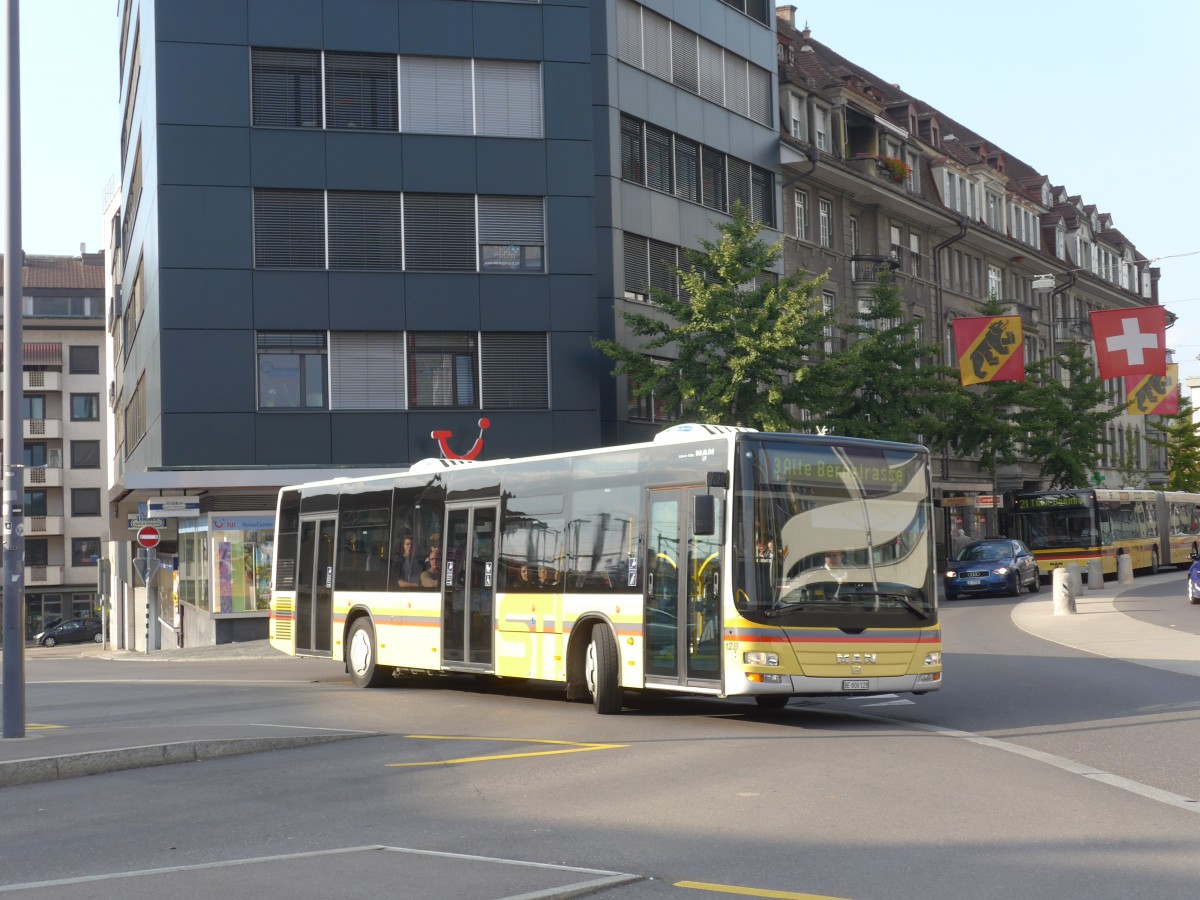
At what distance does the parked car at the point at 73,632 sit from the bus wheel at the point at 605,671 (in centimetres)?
6632

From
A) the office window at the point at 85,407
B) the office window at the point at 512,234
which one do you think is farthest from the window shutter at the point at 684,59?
the office window at the point at 85,407

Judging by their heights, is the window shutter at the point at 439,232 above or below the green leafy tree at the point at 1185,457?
above

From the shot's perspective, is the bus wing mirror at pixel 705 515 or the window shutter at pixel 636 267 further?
the window shutter at pixel 636 267

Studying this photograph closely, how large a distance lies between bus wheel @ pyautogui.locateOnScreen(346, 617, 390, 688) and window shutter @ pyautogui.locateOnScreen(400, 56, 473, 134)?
1833 centimetres

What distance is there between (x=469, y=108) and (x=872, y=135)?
74.4 feet

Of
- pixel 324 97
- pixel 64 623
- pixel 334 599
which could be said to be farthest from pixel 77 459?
pixel 334 599

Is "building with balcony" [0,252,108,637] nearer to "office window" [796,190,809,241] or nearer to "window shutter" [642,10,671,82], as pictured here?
"office window" [796,190,809,241]

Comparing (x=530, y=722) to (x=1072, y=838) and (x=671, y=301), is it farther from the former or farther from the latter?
(x=671, y=301)

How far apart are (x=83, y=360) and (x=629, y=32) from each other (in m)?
60.4

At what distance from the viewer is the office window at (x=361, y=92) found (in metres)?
35.4

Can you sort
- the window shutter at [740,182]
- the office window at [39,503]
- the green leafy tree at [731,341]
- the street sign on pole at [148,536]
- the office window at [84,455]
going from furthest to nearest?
the office window at [84,455] < the office window at [39,503] < the window shutter at [740,182] < the green leafy tree at [731,341] < the street sign on pole at [148,536]

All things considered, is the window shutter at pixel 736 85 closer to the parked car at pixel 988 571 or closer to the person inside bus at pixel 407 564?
the parked car at pixel 988 571

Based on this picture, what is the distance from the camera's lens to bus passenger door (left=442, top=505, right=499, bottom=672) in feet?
57.3

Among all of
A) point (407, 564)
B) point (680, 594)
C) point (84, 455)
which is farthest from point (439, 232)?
point (84, 455)
